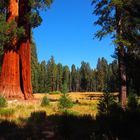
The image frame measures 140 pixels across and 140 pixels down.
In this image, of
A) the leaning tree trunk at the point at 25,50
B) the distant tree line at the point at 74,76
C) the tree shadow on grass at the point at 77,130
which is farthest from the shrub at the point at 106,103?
the distant tree line at the point at 74,76

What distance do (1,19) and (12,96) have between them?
531 cm

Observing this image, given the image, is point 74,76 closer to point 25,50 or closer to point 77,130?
point 25,50

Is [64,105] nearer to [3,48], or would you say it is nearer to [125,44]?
[125,44]

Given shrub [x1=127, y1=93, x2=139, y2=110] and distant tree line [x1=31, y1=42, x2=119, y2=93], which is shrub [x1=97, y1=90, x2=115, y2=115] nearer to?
shrub [x1=127, y1=93, x2=139, y2=110]

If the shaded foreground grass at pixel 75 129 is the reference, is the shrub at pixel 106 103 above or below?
above

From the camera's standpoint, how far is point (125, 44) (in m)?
21.0

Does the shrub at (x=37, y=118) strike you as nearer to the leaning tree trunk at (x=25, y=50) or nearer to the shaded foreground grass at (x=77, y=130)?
the shaded foreground grass at (x=77, y=130)

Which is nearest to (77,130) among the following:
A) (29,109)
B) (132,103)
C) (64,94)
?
(132,103)

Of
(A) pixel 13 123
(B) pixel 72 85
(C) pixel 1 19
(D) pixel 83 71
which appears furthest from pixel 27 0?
(B) pixel 72 85

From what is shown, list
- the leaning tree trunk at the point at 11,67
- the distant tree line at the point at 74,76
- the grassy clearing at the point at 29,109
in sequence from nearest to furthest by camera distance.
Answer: the grassy clearing at the point at 29,109 → the leaning tree trunk at the point at 11,67 → the distant tree line at the point at 74,76

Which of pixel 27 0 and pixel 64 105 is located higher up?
pixel 27 0

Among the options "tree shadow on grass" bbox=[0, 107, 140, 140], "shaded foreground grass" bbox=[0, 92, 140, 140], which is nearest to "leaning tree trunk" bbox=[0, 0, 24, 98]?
"shaded foreground grass" bbox=[0, 92, 140, 140]

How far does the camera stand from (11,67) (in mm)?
25312

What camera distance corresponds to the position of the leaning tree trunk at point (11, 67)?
25.2 m
